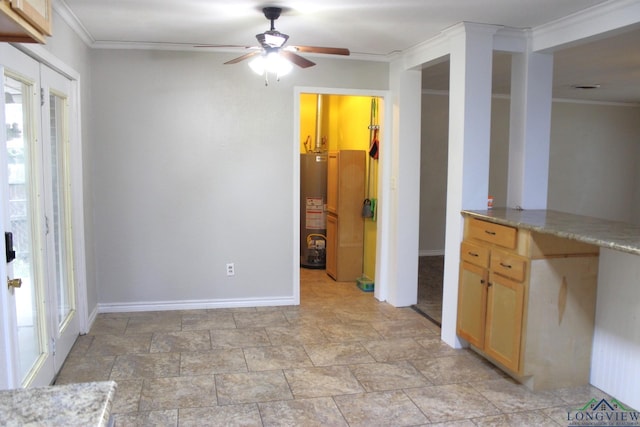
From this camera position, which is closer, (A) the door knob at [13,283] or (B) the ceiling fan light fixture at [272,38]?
(A) the door knob at [13,283]

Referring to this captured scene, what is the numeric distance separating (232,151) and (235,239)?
80 centimetres

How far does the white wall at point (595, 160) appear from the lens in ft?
25.1

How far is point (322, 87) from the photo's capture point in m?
4.66

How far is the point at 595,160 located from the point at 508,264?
225 inches

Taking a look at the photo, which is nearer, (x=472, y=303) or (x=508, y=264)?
(x=508, y=264)

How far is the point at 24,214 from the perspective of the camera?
2727 mm

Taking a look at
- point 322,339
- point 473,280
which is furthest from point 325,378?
point 473,280

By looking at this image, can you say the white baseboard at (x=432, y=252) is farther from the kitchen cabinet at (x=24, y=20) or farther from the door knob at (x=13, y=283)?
the kitchen cabinet at (x=24, y=20)

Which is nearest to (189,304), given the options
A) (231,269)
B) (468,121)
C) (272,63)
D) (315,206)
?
(231,269)

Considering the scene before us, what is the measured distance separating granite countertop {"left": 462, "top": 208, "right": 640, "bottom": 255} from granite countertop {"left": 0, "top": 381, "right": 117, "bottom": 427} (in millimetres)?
2202

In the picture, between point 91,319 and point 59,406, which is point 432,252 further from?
point 59,406

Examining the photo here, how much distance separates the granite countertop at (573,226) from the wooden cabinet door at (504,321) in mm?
381

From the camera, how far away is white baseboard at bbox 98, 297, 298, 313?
448 centimetres

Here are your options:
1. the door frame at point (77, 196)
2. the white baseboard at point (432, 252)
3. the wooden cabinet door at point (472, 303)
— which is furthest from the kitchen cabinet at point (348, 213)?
the door frame at point (77, 196)
